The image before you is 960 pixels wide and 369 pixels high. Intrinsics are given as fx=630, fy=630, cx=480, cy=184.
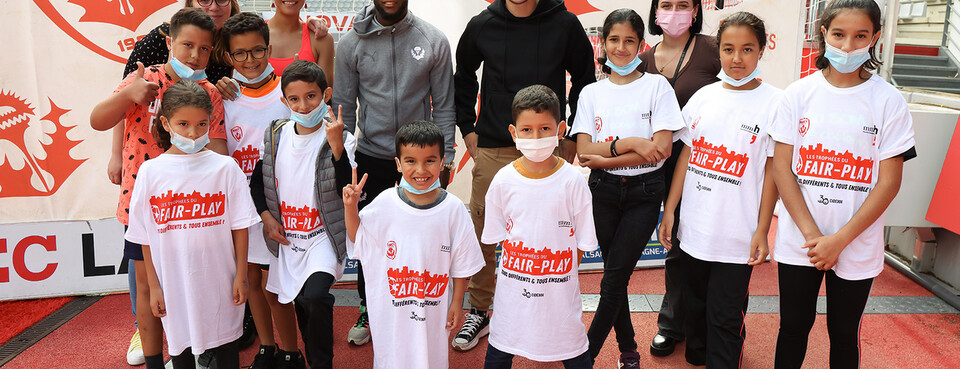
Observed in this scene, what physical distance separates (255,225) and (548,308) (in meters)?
1.39

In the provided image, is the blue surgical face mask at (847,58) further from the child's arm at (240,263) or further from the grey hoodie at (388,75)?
the child's arm at (240,263)

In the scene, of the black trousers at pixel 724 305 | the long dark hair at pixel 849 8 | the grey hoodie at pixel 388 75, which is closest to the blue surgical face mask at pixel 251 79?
the grey hoodie at pixel 388 75

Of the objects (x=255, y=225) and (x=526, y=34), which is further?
(x=526, y=34)

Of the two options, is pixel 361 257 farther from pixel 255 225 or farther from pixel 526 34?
pixel 526 34

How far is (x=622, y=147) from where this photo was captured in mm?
2652

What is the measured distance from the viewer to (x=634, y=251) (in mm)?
2793

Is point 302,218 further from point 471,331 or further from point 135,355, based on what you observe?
point 135,355

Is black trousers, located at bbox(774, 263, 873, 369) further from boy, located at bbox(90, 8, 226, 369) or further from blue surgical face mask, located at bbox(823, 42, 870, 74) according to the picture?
boy, located at bbox(90, 8, 226, 369)

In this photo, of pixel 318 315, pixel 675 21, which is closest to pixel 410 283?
pixel 318 315

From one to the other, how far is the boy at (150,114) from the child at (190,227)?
16 centimetres

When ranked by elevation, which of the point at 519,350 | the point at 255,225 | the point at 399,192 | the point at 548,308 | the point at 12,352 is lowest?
the point at 12,352

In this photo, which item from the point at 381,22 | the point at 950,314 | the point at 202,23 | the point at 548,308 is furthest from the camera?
the point at 950,314

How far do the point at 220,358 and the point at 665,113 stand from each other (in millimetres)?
2218

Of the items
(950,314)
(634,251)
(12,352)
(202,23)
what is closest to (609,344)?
(634,251)
